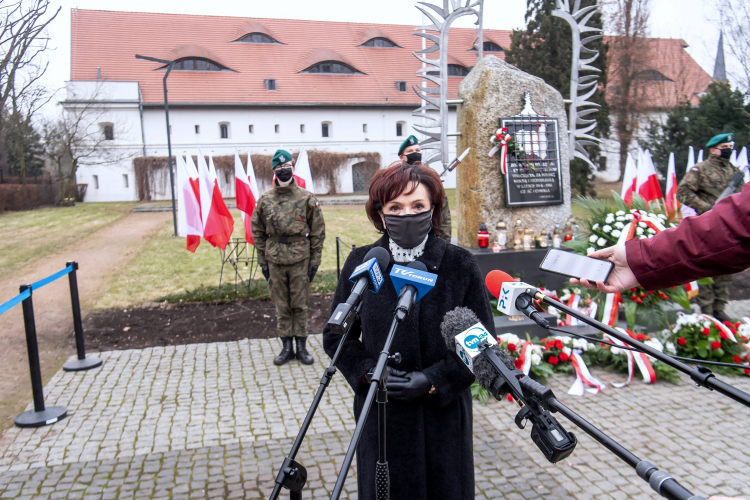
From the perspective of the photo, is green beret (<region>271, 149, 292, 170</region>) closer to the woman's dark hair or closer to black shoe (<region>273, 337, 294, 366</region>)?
black shoe (<region>273, 337, 294, 366</region>)

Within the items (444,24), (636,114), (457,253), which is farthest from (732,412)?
(636,114)

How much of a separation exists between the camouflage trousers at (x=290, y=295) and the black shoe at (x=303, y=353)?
0.07m

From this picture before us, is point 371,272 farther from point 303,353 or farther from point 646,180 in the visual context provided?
point 646,180

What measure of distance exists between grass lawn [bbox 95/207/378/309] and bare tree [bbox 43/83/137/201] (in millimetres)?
18377

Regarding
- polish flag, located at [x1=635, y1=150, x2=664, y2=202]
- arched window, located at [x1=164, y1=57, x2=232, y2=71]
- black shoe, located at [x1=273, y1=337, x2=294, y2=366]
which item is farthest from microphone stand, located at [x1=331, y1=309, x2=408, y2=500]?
arched window, located at [x1=164, y1=57, x2=232, y2=71]

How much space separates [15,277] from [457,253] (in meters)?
12.2

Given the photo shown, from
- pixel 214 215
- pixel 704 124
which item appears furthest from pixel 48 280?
pixel 704 124

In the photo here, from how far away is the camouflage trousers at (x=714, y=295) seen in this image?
673cm

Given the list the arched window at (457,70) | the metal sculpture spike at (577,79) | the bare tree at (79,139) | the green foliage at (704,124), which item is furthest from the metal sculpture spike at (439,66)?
the arched window at (457,70)

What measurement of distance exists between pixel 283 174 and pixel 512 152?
110 inches

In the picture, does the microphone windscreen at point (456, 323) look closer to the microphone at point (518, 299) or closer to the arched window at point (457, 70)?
the microphone at point (518, 299)

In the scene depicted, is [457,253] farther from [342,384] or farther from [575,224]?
[575,224]

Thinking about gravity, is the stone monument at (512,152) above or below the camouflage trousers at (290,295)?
above

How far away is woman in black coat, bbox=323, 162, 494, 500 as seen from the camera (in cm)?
216
